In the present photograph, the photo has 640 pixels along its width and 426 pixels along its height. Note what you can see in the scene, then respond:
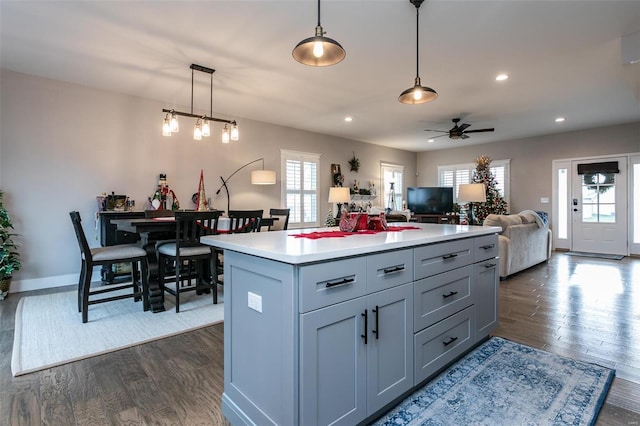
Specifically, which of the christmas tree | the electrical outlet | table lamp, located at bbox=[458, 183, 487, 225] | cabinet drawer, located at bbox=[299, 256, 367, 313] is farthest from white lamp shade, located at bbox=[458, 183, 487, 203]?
the electrical outlet

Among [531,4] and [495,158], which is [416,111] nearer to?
[531,4]

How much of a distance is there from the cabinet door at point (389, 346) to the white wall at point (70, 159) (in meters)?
4.46

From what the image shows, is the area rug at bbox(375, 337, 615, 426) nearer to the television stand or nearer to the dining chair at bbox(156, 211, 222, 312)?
the dining chair at bbox(156, 211, 222, 312)

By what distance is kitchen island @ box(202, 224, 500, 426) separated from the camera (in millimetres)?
1298

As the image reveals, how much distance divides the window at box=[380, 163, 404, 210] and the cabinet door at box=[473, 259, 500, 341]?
20.9 ft

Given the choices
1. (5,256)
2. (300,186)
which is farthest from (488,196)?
(5,256)

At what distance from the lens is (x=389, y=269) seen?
5.36ft

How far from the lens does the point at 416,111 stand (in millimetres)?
5613

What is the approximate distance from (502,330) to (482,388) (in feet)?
3.58

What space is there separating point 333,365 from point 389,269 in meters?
0.53

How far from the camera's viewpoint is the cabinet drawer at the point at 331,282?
4.21 feet

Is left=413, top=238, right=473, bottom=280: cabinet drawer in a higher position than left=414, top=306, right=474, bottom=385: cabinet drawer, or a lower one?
higher

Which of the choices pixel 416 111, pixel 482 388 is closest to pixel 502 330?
pixel 482 388

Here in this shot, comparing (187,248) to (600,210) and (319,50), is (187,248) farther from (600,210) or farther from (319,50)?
(600,210)
